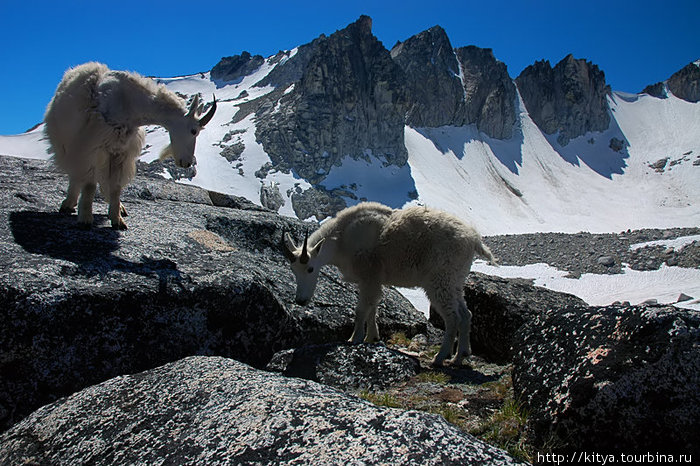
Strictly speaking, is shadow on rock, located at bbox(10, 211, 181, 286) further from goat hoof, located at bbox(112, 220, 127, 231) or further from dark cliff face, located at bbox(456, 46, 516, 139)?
dark cliff face, located at bbox(456, 46, 516, 139)

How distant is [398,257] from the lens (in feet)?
28.1

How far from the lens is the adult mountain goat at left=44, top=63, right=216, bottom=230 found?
808 centimetres

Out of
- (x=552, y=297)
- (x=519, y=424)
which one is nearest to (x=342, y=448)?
(x=519, y=424)

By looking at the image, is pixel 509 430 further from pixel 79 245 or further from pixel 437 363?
pixel 79 245

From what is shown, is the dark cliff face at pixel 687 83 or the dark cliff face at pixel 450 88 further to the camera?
the dark cliff face at pixel 687 83

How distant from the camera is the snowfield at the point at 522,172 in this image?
94.4 m

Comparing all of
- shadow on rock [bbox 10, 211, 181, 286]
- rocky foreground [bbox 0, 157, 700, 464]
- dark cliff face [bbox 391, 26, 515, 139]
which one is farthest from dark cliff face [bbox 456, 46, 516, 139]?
shadow on rock [bbox 10, 211, 181, 286]

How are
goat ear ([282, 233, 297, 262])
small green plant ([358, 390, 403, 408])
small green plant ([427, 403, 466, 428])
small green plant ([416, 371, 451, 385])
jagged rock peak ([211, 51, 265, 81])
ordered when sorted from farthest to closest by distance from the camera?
jagged rock peak ([211, 51, 265, 81]) → goat ear ([282, 233, 297, 262]) → small green plant ([416, 371, 451, 385]) → small green plant ([358, 390, 403, 408]) → small green plant ([427, 403, 466, 428])

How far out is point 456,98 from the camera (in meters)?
136

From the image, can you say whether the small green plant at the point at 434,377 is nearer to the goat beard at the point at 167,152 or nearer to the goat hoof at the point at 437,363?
the goat hoof at the point at 437,363

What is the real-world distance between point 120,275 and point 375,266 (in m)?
4.23

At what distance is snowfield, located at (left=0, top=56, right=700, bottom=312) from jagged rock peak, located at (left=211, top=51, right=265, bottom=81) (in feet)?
91.5

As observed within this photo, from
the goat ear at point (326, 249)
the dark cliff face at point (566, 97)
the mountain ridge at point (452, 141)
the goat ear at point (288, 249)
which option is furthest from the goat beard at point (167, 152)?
the dark cliff face at point (566, 97)

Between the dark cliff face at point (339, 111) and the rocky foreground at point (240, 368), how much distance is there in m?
90.2
